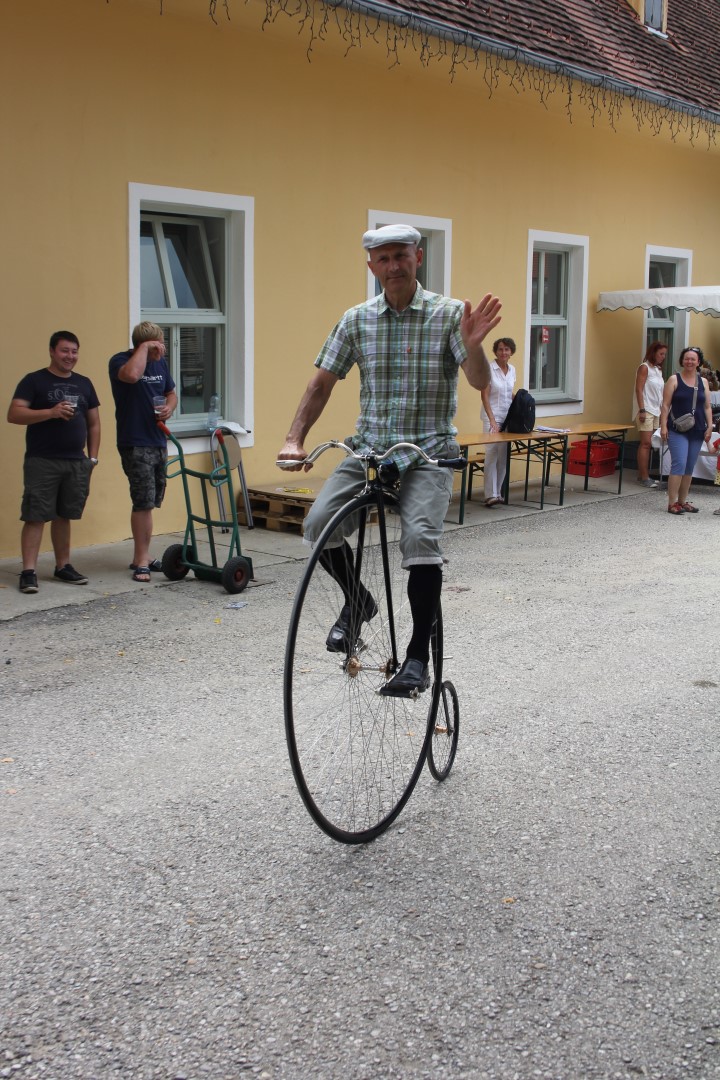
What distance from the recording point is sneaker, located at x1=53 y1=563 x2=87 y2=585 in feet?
28.0

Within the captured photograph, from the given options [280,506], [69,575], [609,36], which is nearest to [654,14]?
[609,36]

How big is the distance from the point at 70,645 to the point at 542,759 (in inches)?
126

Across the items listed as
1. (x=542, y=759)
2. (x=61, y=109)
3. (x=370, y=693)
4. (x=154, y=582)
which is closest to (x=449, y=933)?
(x=370, y=693)

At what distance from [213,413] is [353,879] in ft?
24.8

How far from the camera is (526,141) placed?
14445mm

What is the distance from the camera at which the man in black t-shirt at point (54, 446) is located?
8.25 metres

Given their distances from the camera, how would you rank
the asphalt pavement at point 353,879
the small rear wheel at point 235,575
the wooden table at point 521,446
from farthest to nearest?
the wooden table at point 521,446, the small rear wheel at point 235,575, the asphalt pavement at point 353,879

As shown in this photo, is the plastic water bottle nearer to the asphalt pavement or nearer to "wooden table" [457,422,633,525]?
"wooden table" [457,422,633,525]

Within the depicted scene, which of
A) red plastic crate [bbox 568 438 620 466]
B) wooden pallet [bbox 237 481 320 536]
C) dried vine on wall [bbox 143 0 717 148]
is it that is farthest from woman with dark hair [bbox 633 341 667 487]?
wooden pallet [bbox 237 481 320 536]

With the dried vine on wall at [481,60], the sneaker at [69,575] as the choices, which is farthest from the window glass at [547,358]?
the sneaker at [69,575]

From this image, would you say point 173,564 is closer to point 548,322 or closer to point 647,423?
point 647,423

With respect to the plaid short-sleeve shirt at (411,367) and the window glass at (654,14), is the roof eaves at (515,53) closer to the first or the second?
the window glass at (654,14)

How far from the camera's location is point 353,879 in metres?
3.91

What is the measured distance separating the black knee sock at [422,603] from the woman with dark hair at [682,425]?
8.97 metres
